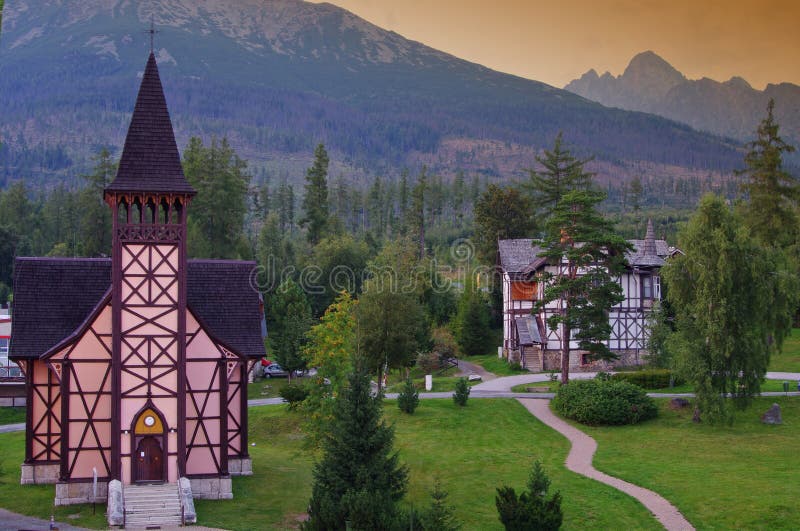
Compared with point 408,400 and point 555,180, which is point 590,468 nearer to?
point 408,400

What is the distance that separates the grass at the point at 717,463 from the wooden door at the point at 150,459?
17129mm

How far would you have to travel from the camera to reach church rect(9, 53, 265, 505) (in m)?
34.7

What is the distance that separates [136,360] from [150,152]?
7448mm

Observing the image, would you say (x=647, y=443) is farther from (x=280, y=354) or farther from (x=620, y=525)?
(x=280, y=354)

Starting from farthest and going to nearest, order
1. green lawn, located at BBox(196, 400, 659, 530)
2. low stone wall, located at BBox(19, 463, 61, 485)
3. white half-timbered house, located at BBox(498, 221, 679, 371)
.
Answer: white half-timbered house, located at BBox(498, 221, 679, 371)
low stone wall, located at BBox(19, 463, 61, 485)
green lawn, located at BBox(196, 400, 659, 530)

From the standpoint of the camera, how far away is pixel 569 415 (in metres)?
49.2

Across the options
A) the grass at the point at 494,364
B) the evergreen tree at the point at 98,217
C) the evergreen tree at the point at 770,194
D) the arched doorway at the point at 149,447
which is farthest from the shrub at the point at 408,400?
the evergreen tree at the point at 98,217

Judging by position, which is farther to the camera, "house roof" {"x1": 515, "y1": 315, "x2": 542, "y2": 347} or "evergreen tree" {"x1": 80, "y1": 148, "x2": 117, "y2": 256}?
"evergreen tree" {"x1": 80, "y1": 148, "x2": 117, "y2": 256}

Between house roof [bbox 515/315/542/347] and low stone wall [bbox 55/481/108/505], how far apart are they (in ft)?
123

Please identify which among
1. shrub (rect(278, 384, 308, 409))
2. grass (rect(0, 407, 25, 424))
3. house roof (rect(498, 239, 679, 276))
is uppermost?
house roof (rect(498, 239, 679, 276))

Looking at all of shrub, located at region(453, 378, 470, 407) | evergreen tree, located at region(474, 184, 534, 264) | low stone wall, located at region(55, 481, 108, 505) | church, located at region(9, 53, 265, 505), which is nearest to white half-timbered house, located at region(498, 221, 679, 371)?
evergreen tree, located at region(474, 184, 534, 264)

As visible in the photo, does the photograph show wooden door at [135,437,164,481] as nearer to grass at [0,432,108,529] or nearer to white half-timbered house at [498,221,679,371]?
grass at [0,432,108,529]

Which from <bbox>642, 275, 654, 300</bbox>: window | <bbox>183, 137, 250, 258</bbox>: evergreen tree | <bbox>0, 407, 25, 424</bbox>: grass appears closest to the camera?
<bbox>0, 407, 25, 424</bbox>: grass

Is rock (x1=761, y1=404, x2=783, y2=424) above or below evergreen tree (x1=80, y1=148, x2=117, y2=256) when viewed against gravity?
below
